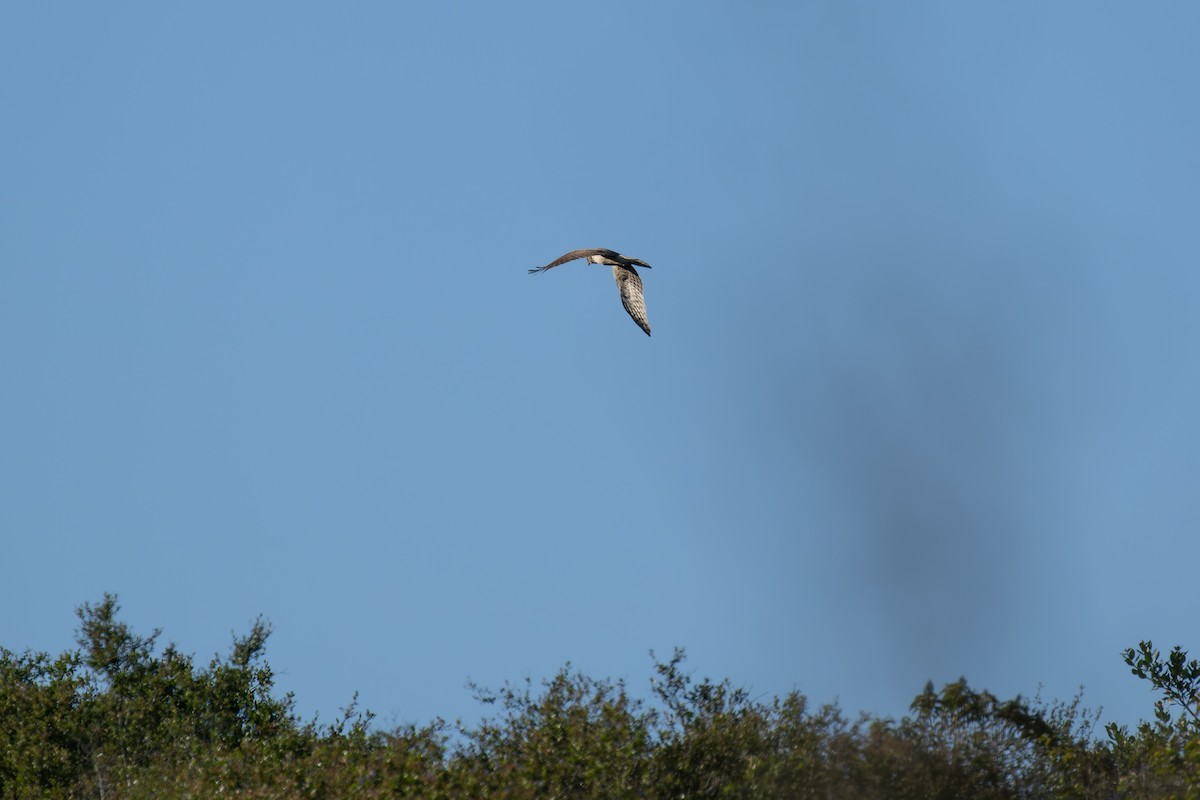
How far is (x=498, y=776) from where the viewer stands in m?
44.8

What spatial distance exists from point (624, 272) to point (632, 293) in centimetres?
91

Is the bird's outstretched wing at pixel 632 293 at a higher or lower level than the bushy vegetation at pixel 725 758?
higher

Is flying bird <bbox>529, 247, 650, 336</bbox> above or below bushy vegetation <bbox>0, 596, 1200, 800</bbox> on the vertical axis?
above

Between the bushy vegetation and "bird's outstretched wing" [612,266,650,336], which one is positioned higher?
"bird's outstretched wing" [612,266,650,336]

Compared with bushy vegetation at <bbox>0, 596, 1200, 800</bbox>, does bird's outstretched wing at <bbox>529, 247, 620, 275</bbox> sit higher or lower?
higher

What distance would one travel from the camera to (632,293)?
49.2 metres

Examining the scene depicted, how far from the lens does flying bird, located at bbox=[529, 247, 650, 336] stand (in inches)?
1916

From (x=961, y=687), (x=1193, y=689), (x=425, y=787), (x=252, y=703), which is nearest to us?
(x=425, y=787)

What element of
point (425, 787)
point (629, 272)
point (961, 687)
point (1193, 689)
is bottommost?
point (425, 787)

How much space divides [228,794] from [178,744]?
12.6m

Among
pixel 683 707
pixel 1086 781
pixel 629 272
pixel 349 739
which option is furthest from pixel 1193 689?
pixel 349 739

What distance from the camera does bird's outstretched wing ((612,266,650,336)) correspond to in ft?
159

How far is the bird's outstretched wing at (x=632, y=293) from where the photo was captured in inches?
1911

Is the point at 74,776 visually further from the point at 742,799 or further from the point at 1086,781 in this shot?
the point at 1086,781
